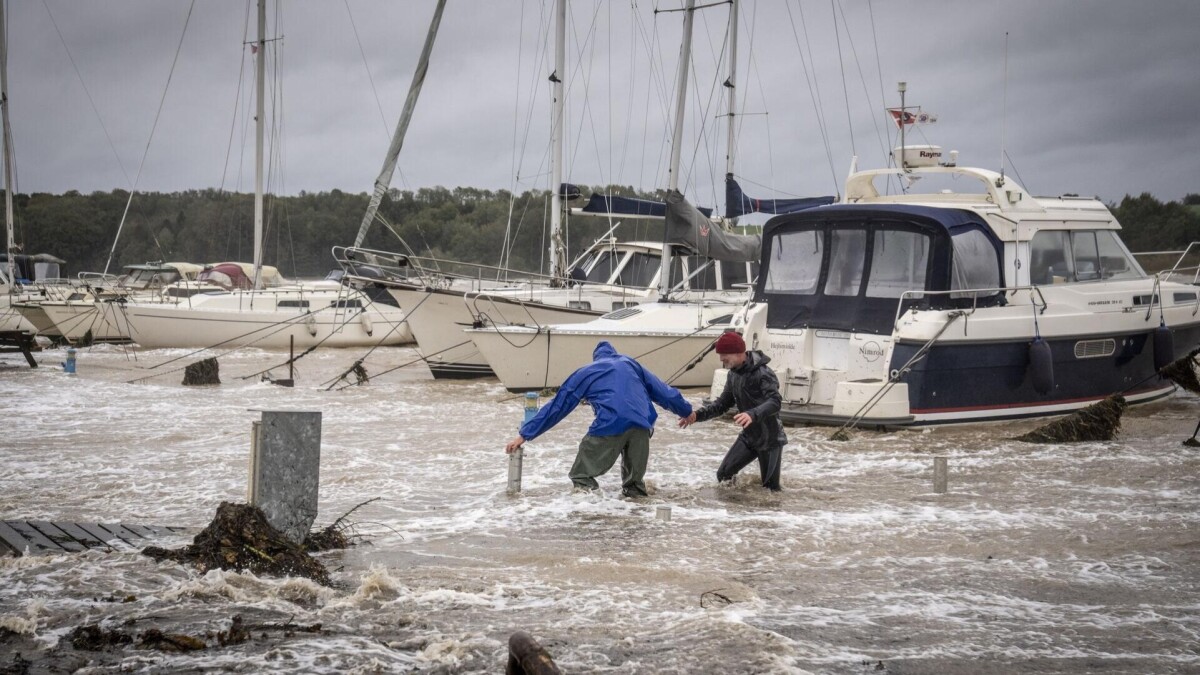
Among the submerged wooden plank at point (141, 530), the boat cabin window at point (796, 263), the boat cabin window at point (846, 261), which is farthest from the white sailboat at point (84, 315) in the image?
the submerged wooden plank at point (141, 530)

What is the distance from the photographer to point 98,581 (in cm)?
652

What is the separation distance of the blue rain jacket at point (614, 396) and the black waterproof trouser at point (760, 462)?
0.80 meters

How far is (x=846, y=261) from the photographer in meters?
15.1

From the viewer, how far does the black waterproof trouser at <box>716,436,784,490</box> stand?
9.91 metres

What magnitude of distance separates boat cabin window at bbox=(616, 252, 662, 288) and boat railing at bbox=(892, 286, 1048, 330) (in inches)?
397

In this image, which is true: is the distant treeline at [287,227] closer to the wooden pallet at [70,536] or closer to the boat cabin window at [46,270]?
the boat cabin window at [46,270]

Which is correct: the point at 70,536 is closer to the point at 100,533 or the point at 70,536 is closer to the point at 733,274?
the point at 100,533

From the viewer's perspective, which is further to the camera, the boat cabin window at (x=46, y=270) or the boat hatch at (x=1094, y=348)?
the boat cabin window at (x=46, y=270)

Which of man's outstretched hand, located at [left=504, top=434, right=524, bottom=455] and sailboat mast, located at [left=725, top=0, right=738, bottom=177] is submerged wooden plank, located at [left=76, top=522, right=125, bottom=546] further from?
sailboat mast, located at [left=725, top=0, right=738, bottom=177]

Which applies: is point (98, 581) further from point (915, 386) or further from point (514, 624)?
point (915, 386)

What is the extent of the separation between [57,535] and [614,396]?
4.08m

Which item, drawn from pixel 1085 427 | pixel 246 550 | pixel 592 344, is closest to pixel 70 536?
pixel 246 550

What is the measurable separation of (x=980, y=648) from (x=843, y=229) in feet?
33.0

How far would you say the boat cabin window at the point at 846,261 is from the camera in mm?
14953
